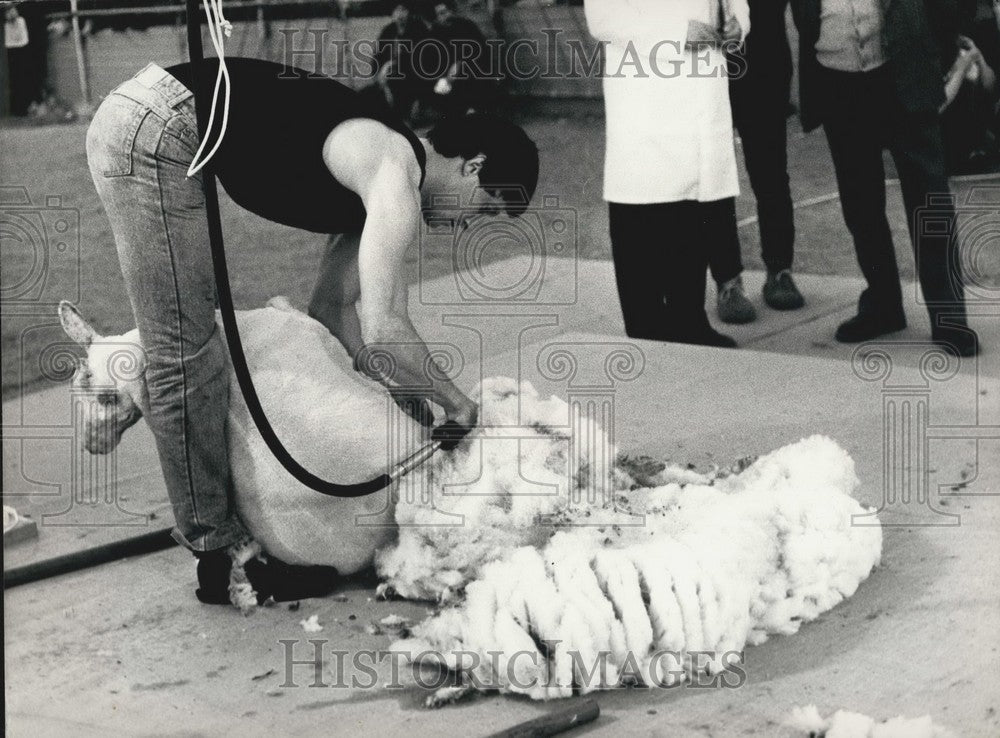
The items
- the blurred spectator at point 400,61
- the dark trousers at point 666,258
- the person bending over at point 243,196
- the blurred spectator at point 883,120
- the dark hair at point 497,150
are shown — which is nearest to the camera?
the person bending over at point 243,196

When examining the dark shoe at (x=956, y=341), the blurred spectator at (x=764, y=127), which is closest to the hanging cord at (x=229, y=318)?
the blurred spectator at (x=764, y=127)

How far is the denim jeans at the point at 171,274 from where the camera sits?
240 centimetres

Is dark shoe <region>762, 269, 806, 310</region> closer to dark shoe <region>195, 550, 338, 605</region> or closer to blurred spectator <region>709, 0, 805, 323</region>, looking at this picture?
blurred spectator <region>709, 0, 805, 323</region>

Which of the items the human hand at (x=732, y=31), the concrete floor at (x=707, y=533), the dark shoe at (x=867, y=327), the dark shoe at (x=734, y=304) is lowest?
the concrete floor at (x=707, y=533)

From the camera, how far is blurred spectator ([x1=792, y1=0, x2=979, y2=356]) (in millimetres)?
2717

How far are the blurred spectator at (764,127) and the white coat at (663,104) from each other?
7 centimetres

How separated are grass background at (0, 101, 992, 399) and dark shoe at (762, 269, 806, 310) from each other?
7 cm

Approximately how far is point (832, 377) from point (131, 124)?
6.11 feet

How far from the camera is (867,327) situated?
11.5 feet

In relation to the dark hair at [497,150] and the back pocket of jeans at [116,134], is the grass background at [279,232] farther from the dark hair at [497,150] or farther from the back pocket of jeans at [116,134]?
the back pocket of jeans at [116,134]

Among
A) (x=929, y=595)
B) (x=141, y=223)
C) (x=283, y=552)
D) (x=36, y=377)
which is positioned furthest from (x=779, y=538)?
(x=36, y=377)

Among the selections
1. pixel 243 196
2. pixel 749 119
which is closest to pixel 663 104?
pixel 749 119

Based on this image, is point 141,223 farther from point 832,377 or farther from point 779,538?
point 832,377

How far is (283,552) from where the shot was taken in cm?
260
